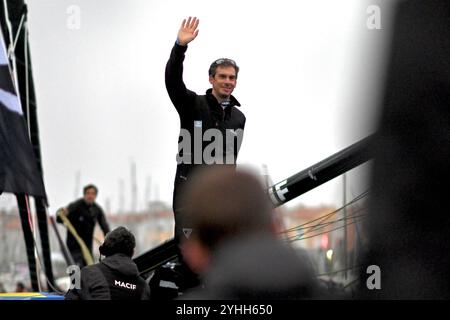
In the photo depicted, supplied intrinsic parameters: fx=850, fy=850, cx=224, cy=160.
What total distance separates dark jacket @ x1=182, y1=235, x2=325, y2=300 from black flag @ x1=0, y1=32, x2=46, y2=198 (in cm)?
307

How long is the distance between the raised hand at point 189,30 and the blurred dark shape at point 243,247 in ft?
6.69

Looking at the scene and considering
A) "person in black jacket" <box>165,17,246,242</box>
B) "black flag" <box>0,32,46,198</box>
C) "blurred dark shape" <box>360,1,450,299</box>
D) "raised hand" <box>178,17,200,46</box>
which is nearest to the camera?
"blurred dark shape" <box>360,1,450,299</box>

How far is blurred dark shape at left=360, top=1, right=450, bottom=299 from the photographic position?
158 cm

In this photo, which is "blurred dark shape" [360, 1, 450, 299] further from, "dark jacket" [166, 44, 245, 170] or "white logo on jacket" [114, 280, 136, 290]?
"dark jacket" [166, 44, 245, 170]

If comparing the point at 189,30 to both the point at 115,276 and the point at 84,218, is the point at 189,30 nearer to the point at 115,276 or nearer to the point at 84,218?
the point at 115,276

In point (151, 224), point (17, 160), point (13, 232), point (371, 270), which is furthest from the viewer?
point (13, 232)

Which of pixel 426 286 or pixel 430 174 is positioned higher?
pixel 430 174

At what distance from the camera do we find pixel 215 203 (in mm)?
1849

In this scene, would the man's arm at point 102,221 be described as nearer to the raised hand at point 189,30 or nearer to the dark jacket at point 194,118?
the dark jacket at point 194,118

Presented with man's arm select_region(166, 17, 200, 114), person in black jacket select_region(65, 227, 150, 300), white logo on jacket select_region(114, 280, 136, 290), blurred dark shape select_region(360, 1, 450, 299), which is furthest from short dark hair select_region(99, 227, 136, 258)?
blurred dark shape select_region(360, 1, 450, 299)

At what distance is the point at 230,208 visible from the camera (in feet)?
6.01
